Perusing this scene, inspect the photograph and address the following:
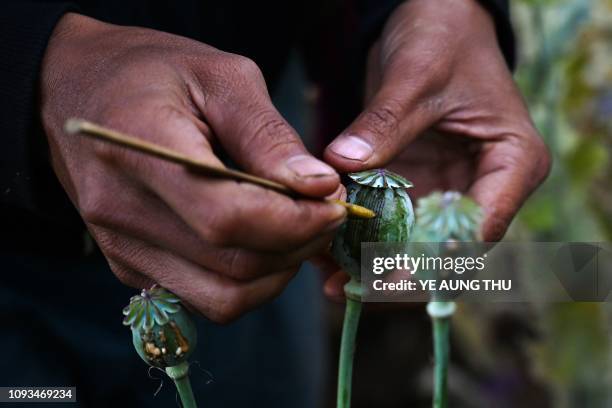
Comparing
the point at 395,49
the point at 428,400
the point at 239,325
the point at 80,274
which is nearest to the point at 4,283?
the point at 80,274

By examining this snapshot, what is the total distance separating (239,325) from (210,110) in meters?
0.54

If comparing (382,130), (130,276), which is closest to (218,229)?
(130,276)

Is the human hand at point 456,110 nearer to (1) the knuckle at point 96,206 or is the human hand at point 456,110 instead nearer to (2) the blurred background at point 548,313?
(1) the knuckle at point 96,206

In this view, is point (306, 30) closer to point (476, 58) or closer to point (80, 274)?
point (476, 58)

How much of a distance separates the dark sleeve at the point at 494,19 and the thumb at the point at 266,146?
0.39 m

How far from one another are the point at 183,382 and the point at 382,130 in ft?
0.98

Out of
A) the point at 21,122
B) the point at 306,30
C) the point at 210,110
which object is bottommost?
the point at 21,122

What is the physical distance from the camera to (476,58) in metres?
0.81

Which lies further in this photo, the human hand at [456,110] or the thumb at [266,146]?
the human hand at [456,110]

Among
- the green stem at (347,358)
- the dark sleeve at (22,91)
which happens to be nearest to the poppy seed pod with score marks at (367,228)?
the green stem at (347,358)

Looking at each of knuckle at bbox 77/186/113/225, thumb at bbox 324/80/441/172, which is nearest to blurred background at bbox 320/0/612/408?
thumb at bbox 324/80/441/172

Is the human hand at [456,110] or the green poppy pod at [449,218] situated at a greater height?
the human hand at [456,110]

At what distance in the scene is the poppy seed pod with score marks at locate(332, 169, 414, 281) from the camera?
0.53 m

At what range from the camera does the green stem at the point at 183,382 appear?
19.6 inches
